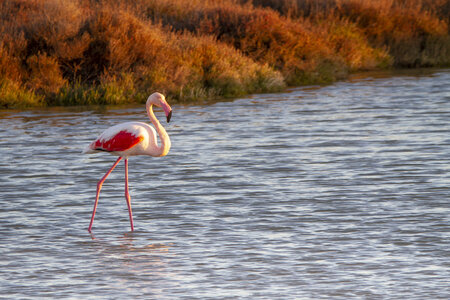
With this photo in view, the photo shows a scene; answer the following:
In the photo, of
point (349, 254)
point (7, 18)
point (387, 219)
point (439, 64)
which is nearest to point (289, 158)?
point (387, 219)

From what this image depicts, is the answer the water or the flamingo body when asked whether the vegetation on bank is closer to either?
the water

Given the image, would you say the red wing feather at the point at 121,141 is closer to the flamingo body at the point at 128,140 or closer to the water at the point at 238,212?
the flamingo body at the point at 128,140

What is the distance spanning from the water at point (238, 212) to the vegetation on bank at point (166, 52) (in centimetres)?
280

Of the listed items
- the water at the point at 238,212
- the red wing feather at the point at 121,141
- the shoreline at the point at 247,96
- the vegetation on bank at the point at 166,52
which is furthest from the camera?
the vegetation on bank at the point at 166,52

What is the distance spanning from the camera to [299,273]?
21.9ft

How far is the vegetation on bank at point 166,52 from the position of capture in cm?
1911

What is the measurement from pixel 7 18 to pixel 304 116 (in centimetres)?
832

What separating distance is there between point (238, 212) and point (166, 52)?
11.9 m

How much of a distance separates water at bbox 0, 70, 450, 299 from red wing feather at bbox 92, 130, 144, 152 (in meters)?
0.69

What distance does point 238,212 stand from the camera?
8.94 m

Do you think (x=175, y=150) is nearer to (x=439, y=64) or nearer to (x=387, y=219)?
(x=387, y=219)

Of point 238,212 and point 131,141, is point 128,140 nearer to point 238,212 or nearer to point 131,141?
point 131,141

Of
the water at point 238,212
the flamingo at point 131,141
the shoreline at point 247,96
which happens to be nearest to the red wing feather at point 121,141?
the flamingo at point 131,141

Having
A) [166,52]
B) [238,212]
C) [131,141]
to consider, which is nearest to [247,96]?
[166,52]
